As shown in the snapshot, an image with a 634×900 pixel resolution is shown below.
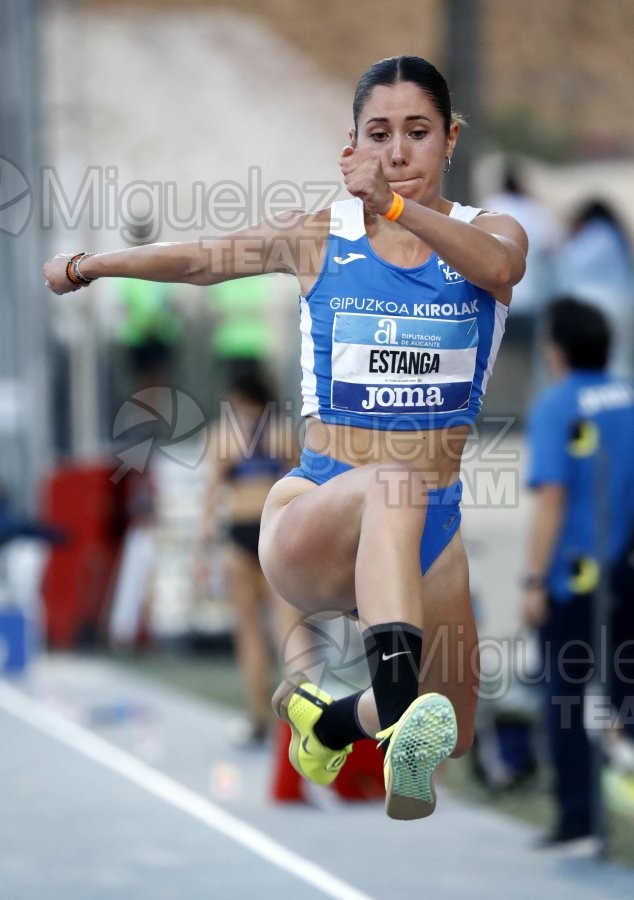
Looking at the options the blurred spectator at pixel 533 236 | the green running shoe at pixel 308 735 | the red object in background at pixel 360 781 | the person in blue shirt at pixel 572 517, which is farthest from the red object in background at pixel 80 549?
the green running shoe at pixel 308 735

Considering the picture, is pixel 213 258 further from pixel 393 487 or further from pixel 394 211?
pixel 393 487

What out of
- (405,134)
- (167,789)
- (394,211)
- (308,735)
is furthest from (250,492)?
(394,211)

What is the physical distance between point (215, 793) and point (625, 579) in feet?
8.05

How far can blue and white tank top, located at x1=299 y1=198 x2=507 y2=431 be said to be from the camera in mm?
4105

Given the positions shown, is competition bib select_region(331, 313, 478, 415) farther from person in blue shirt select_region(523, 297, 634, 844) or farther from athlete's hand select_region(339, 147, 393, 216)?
person in blue shirt select_region(523, 297, 634, 844)

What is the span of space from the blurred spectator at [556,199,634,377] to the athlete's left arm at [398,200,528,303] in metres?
5.91

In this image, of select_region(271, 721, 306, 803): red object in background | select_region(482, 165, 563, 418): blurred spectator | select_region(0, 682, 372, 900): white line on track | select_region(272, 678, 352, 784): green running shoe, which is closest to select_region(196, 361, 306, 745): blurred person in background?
select_region(0, 682, 372, 900): white line on track

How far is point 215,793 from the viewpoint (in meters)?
8.30

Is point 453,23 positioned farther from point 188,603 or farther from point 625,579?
point 188,603

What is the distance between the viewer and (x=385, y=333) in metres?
4.10

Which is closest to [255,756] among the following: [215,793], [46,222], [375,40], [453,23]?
[215,793]

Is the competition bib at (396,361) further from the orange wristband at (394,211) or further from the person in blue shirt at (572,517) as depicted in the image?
the person in blue shirt at (572,517)

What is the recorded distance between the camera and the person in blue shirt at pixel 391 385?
400 cm

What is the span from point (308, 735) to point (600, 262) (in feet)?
21.0
